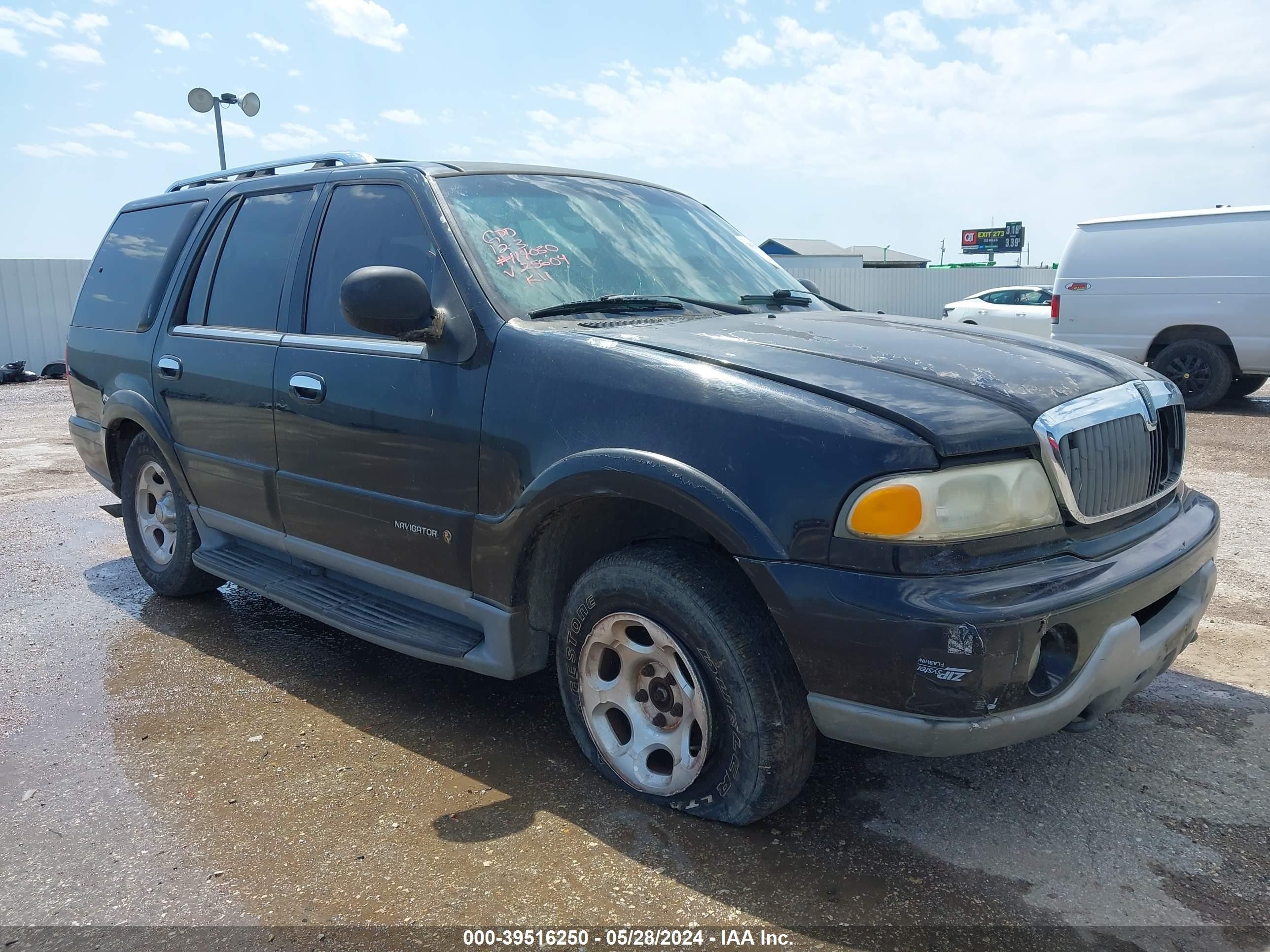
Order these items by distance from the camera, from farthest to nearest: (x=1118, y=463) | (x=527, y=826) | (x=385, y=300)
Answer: (x=385, y=300)
(x=527, y=826)
(x=1118, y=463)

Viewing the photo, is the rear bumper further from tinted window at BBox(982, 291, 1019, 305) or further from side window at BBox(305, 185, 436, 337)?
tinted window at BBox(982, 291, 1019, 305)

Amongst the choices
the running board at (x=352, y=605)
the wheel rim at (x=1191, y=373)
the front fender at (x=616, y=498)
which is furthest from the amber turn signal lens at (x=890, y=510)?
the wheel rim at (x=1191, y=373)

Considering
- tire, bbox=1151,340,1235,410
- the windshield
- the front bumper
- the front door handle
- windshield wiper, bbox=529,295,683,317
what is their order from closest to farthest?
the front bumper
windshield wiper, bbox=529,295,683,317
the windshield
the front door handle
tire, bbox=1151,340,1235,410

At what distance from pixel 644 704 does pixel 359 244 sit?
202cm

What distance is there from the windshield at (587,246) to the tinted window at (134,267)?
1.99 meters

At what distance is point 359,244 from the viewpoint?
11.8 ft

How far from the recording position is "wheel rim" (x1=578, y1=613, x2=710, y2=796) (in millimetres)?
2652

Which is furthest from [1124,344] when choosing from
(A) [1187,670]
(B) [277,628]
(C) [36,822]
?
(C) [36,822]

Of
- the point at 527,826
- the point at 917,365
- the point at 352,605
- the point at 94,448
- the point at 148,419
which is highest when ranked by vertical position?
the point at 917,365

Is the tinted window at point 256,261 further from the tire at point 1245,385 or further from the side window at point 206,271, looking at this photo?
the tire at point 1245,385

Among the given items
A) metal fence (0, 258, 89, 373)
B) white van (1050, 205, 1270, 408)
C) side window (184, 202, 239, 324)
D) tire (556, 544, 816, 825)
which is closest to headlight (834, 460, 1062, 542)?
tire (556, 544, 816, 825)

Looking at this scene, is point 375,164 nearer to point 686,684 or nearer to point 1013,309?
point 686,684

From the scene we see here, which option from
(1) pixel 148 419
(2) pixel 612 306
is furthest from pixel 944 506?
(1) pixel 148 419

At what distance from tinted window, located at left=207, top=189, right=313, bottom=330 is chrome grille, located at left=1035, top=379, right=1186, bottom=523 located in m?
2.96
